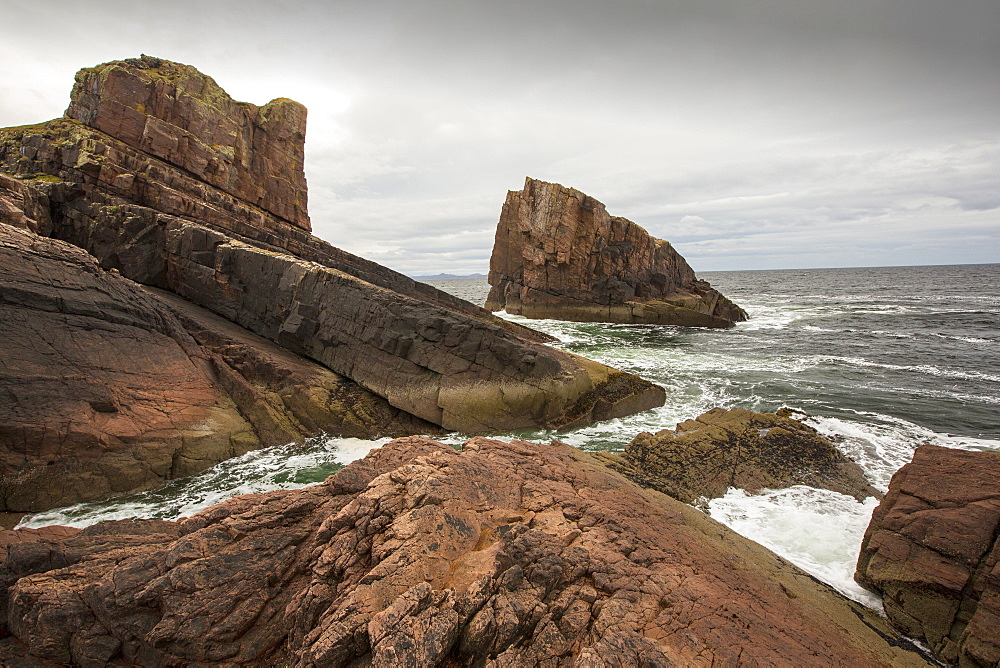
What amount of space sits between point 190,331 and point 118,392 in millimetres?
3981

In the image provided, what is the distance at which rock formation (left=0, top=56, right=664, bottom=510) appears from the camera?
9.53 metres

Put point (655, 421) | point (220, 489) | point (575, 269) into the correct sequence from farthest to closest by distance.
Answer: point (575, 269), point (655, 421), point (220, 489)

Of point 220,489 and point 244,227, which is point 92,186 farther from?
point 220,489

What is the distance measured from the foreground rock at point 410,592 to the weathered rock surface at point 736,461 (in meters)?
3.75

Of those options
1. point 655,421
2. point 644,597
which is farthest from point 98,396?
point 655,421

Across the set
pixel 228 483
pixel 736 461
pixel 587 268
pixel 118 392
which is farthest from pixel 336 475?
pixel 587 268

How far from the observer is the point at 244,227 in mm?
18188

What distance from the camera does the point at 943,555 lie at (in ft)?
18.7

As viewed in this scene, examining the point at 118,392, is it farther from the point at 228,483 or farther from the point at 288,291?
the point at 288,291

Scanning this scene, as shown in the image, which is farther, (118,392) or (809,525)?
(118,392)

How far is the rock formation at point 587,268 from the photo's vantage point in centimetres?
4419

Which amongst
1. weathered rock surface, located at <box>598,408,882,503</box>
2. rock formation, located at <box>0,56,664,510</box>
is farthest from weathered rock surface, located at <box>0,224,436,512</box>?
weathered rock surface, located at <box>598,408,882,503</box>

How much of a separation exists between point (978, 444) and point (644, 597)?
50.2ft

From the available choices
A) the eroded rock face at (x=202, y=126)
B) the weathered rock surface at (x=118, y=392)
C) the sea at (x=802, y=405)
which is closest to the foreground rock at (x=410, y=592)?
the sea at (x=802, y=405)
